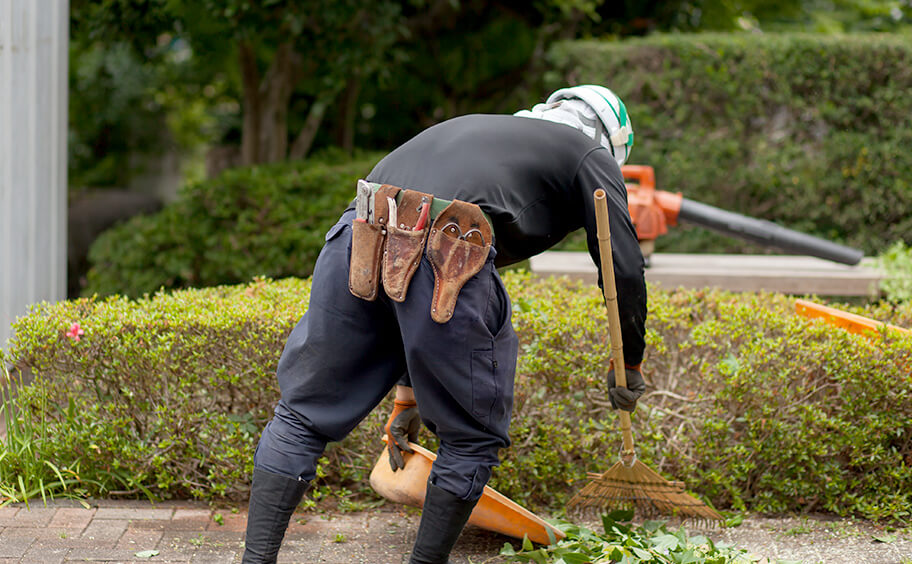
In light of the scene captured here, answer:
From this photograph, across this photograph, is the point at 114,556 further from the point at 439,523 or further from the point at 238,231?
the point at 238,231

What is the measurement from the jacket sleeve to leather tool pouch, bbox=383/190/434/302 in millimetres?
455

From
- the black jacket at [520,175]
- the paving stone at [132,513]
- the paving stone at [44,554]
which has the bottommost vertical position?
the paving stone at [132,513]

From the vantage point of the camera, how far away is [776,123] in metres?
6.88

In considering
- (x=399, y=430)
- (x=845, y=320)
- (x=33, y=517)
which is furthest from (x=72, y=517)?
(x=845, y=320)

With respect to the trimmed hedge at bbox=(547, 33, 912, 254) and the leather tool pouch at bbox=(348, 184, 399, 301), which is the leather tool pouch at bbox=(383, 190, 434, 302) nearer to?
the leather tool pouch at bbox=(348, 184, 399, 301)

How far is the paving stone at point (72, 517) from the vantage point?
320cm

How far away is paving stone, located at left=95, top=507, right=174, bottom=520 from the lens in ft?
10.8

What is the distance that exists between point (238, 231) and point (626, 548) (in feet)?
14.2

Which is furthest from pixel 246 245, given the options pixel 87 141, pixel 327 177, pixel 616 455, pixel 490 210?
pixel 87 141

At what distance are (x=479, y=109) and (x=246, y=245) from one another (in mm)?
3167

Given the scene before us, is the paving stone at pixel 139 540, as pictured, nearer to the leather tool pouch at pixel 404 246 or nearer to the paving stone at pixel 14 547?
the paving stone at pixel 14 547

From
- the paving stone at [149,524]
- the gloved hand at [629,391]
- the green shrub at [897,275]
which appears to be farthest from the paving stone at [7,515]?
the green shrub at [897,275]

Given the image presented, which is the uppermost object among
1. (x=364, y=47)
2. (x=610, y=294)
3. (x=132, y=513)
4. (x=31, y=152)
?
(x=364, y=47)

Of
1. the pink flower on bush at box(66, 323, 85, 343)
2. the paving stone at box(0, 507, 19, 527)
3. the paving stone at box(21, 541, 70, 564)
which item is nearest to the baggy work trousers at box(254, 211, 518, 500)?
the paving stone at box(21, 541, 70, 564)
